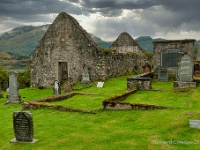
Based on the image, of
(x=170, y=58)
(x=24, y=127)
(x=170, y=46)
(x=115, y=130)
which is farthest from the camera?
(x=170, y=58)

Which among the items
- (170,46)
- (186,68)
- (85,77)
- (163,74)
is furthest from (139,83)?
(85,77)

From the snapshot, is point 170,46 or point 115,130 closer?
point 115,130

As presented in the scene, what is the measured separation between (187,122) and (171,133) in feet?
3.27

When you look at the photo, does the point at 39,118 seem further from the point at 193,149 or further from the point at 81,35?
the point at 81,35

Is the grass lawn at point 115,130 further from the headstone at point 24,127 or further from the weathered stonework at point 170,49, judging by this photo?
the weathered stonework at point 170,49

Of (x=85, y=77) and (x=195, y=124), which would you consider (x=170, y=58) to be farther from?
(x=195, y=124)

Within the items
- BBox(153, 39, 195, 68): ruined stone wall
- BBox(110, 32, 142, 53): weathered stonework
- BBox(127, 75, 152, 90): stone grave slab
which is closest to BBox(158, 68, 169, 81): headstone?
BBox(153, 39, 195, 68): ruined stone wall

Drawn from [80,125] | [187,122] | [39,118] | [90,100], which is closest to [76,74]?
[90,100]

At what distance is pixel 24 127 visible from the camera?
29.9 ft

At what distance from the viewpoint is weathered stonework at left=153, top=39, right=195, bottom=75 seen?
915 inches

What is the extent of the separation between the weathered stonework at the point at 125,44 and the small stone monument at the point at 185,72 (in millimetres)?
24452

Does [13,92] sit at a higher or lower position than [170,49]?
lower

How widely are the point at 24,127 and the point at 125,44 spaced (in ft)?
113

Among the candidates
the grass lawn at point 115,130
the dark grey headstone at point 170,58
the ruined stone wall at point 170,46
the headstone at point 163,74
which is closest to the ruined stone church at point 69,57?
the ruined stone wall at point 170,46
